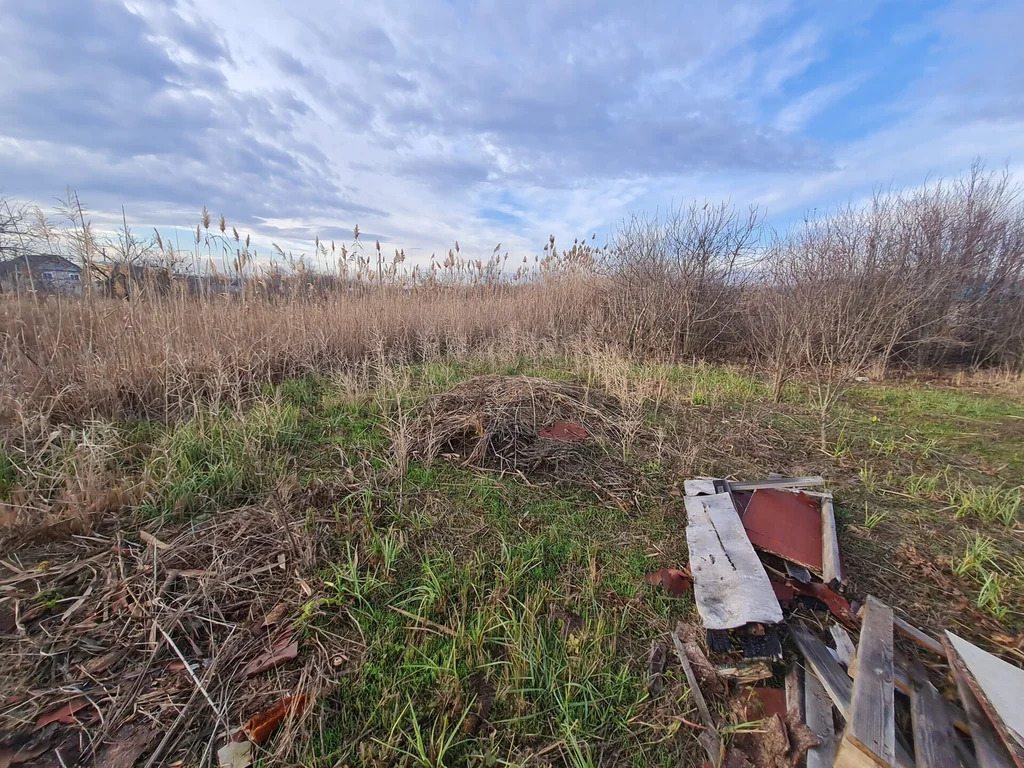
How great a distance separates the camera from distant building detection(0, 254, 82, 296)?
400 cm

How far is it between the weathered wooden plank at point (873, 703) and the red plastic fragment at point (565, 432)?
2.06 metres

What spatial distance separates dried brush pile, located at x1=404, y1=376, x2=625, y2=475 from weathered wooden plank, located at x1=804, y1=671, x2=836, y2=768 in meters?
1.72

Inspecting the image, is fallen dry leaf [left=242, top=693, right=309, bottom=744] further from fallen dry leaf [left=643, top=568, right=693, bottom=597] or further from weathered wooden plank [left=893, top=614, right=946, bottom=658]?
weathered wooden plank [left=893, top=614, right=946, bottom=658]

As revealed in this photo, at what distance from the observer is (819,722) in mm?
1303

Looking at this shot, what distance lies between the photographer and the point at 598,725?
4.36 feet

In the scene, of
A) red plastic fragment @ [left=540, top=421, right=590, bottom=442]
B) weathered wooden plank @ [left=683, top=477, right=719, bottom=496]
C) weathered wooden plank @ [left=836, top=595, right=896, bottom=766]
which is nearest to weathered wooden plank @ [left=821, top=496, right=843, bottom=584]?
weathered wooden plank @ [left=836, top=595, right=896, bottom=766]

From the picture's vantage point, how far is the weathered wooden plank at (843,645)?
1.53 m

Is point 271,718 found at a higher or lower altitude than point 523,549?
lower

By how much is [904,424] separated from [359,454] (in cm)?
547

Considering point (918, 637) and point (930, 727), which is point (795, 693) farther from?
point (918, 637)

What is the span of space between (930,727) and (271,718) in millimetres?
2112

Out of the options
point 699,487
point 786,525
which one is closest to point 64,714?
point 699,487

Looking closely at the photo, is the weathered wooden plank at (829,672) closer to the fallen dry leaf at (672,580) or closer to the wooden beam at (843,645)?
the wooden beam at (843,645)

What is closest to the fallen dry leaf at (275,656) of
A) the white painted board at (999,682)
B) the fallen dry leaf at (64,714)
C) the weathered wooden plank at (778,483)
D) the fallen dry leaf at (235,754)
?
the fallen dry leaf at (235,754)
